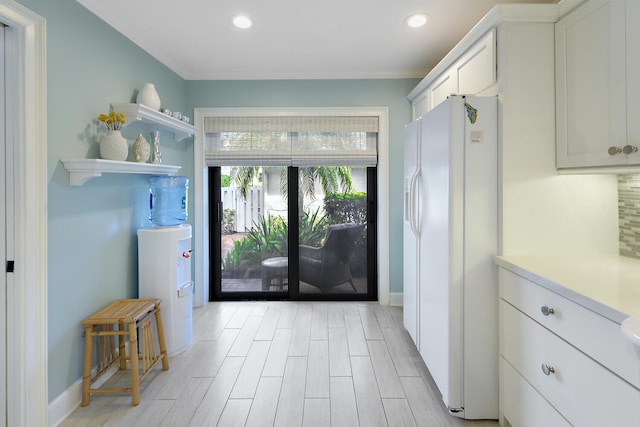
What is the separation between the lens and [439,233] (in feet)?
6.77

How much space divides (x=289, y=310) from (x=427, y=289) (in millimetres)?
1808

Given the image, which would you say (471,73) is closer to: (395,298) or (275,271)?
(395,298)

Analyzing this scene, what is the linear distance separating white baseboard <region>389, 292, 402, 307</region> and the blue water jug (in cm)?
227

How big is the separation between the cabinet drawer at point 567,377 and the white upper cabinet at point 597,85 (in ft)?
2.70

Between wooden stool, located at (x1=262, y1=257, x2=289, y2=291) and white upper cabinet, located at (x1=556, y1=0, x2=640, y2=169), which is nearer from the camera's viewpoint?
white upper cabinet, located at (x1=556, y1=0, x2=640, y2=169)

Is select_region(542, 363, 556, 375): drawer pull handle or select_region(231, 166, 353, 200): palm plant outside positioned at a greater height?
select_region(231, 166, 353, 200): palm plant outside

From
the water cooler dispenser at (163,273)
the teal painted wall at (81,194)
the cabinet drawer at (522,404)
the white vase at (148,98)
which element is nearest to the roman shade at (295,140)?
the white vase at (148,98)

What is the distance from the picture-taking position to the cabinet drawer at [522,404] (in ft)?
4.83

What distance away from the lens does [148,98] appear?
2756 mm

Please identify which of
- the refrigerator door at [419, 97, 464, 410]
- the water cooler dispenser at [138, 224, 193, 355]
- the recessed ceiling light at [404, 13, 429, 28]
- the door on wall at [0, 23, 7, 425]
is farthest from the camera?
the water cooler dispenser at [138, 224, 193, 355]

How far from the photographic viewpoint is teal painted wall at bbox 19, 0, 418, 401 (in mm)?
1967

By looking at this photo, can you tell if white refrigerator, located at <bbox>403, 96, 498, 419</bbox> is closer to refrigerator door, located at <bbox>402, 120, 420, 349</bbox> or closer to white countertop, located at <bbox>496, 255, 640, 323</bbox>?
white countertop, located at <bbox>496, 255, 640, 323</bbox>

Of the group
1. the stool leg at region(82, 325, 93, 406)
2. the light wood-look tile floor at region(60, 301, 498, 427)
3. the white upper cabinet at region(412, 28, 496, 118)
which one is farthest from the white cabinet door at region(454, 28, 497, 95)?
the stool leg at region(82, 325, 93, 406)

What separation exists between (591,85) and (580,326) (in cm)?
113
